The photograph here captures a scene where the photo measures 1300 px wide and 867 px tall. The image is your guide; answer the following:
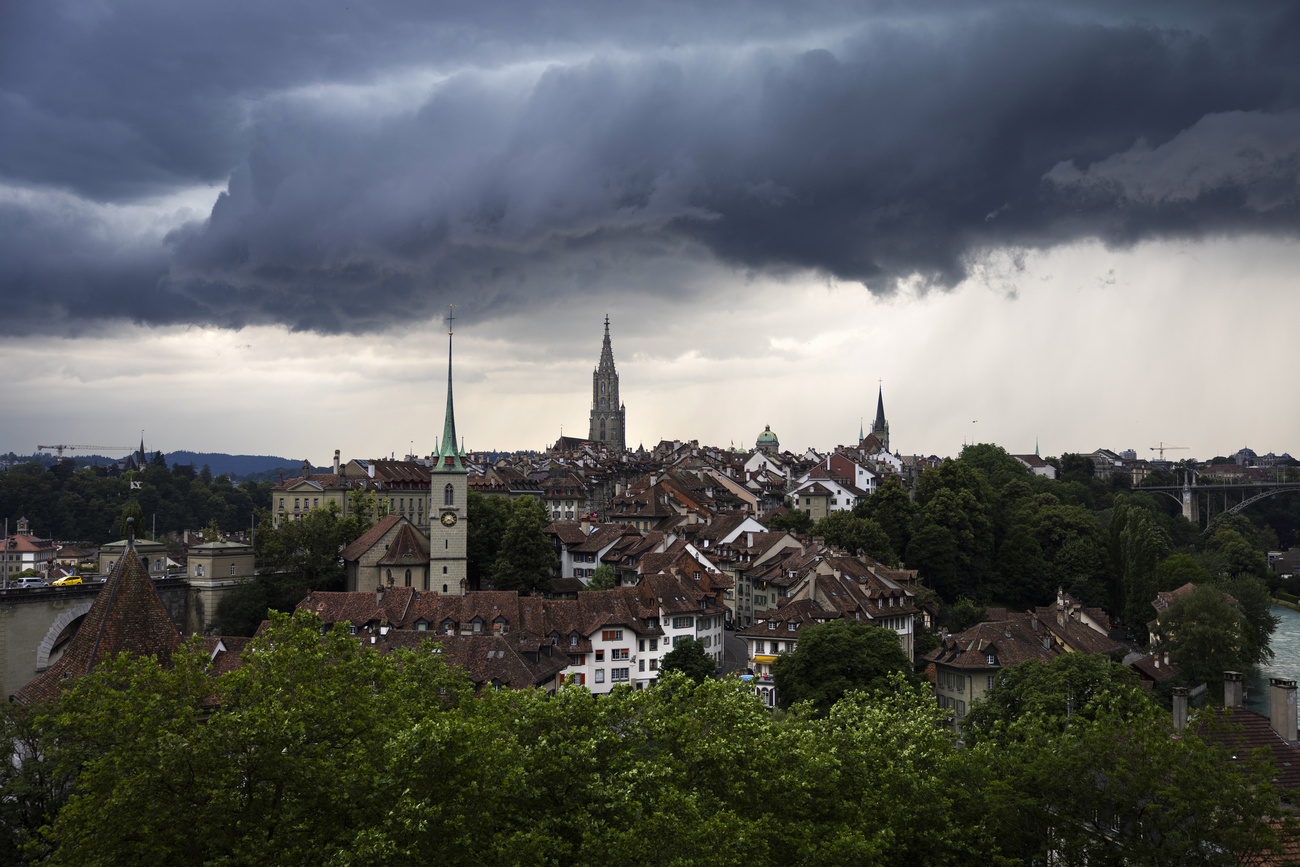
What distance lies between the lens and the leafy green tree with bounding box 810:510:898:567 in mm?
84938

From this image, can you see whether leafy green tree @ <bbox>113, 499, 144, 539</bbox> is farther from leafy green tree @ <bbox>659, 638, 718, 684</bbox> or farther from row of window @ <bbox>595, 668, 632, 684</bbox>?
leafy green tree @ <bbox>659, 638, 718, 684</bbox>

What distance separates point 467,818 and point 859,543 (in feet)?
224

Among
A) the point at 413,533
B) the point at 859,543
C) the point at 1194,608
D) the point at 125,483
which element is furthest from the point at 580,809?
the point at 125,483

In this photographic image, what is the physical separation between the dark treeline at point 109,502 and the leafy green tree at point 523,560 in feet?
257

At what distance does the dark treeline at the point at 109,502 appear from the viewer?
151 m

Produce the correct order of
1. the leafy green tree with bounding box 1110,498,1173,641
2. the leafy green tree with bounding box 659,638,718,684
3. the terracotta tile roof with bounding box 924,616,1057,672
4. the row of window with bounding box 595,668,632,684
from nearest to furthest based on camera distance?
the terracotta tile roof with bounding box 924,616,1057,672, the leafy green tree with bounding box 659,638,718,684, the row of window with bounding box 595,668,632,684, the leafy green tree with bounding box 1110,498,1173,641

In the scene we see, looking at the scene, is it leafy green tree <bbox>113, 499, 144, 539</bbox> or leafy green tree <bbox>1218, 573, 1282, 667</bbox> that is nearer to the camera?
leafy green tree <bbox>1218, 573, 1282, 667</bbox>

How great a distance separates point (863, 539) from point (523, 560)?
94.3 feet

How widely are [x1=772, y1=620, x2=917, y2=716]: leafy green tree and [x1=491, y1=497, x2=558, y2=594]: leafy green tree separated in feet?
83.1

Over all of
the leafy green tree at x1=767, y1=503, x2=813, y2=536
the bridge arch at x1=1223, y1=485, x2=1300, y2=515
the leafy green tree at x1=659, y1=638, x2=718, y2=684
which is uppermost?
the bridge arch at x1=1223, y1=485, x2=1300, y2=515

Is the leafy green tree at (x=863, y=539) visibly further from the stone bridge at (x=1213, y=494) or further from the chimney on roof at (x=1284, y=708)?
the stone bridge at (x=1213, y=494)

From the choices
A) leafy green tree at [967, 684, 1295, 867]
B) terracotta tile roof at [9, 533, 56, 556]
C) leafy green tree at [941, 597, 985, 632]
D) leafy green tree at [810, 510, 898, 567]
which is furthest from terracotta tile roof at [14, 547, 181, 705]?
terracotta tile roof at [9, 533, 56, 556]

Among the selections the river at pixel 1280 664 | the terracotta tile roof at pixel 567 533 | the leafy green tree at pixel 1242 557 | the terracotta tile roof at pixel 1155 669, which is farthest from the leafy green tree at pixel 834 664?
the leafy green tree at pixel 1242 557

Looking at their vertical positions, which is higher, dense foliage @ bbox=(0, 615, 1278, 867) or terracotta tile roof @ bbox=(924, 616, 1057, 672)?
dense foliage @ bbox=(0, 615, 1278, 867)
